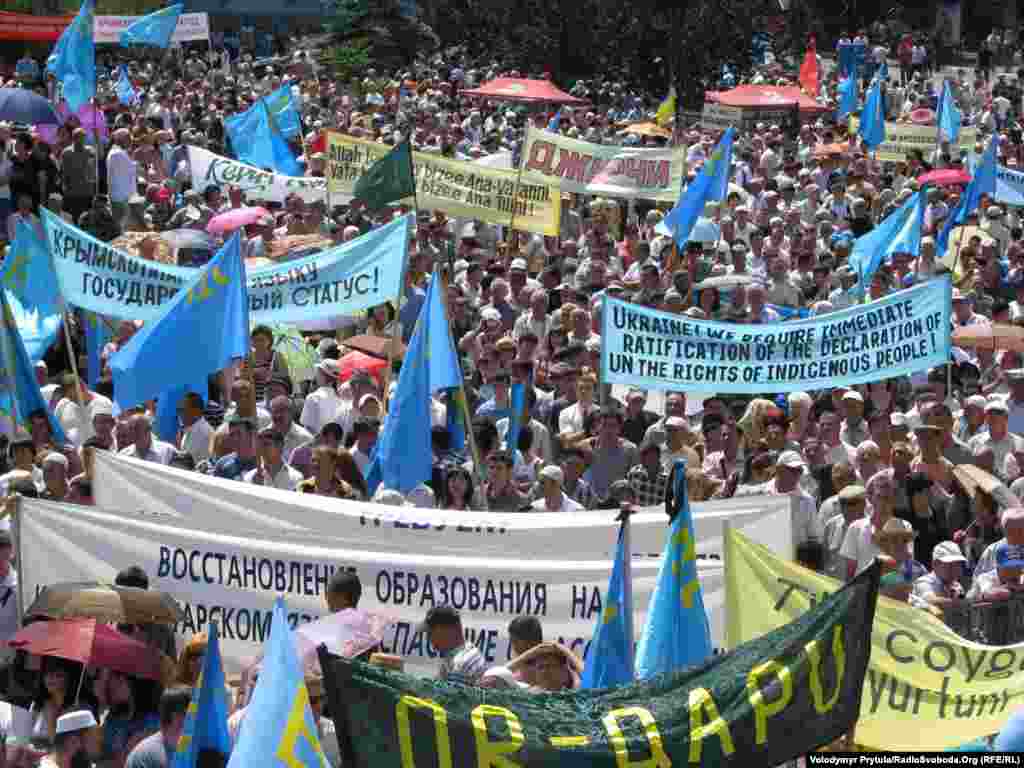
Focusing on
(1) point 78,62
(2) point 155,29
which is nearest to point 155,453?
(1) point 78,62

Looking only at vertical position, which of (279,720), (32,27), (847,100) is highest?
(279,720)

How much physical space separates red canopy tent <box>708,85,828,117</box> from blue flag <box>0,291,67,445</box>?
19.4 m

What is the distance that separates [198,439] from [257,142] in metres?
10.5

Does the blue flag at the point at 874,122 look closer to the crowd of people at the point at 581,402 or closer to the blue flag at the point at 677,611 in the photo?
the crowd of people at the point at 581,402

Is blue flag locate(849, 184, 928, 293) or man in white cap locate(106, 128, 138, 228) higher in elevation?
blue flag locate(849, 184, 928, 293)

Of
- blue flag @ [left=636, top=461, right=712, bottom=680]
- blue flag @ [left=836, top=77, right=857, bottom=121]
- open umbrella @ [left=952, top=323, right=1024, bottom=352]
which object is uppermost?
blue flag @ [left=636, top=461, right=712, bottom=680]

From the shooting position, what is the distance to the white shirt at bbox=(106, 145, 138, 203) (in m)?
22.1

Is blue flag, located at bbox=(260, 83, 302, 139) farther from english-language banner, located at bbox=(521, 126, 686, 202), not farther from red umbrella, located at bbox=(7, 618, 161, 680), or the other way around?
red umbrella, located at bbox=(7, 618, 161, 680)

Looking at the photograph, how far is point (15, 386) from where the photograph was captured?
12180 millimetres

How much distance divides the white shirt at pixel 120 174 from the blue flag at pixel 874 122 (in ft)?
27.0

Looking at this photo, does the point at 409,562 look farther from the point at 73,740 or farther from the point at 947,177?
the point at 947,177

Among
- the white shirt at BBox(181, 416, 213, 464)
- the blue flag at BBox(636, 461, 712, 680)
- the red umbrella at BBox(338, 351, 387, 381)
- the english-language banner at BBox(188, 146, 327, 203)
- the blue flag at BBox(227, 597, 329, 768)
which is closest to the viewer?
the blue flag at BBox(227, 597, 329, 768)

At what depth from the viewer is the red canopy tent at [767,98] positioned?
101 feet

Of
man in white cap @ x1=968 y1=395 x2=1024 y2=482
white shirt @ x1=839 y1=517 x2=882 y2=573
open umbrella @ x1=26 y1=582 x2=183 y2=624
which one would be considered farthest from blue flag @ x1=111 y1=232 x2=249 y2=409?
man in white cap @ x1=968 y1=395 x2=1024 y2=482
